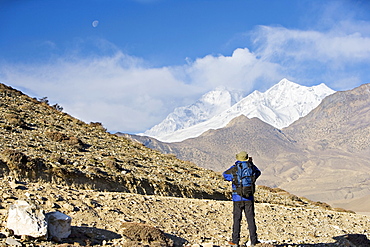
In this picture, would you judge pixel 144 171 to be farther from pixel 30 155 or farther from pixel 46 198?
pixel 46 198

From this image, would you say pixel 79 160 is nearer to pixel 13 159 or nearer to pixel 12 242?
pixel 13 159

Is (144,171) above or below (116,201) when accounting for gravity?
above

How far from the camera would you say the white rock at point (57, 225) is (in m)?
9.17

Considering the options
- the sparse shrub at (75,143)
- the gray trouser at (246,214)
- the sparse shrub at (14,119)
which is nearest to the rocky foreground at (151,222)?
the gray trouser at (246,214)

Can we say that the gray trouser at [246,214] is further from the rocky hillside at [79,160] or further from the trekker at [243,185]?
the rocky hillside at [79,160]

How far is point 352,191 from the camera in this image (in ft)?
579

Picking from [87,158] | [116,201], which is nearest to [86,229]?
[116,201]

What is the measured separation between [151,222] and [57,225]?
409 cm

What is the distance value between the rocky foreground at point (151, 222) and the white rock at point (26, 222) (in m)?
0.17

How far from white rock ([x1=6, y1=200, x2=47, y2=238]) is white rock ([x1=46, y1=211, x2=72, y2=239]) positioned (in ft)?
1.44

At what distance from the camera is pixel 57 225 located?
30.4 feet

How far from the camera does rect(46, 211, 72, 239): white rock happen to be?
9172 millimetres

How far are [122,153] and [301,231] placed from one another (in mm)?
14307

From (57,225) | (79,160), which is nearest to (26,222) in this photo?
(57,225)
